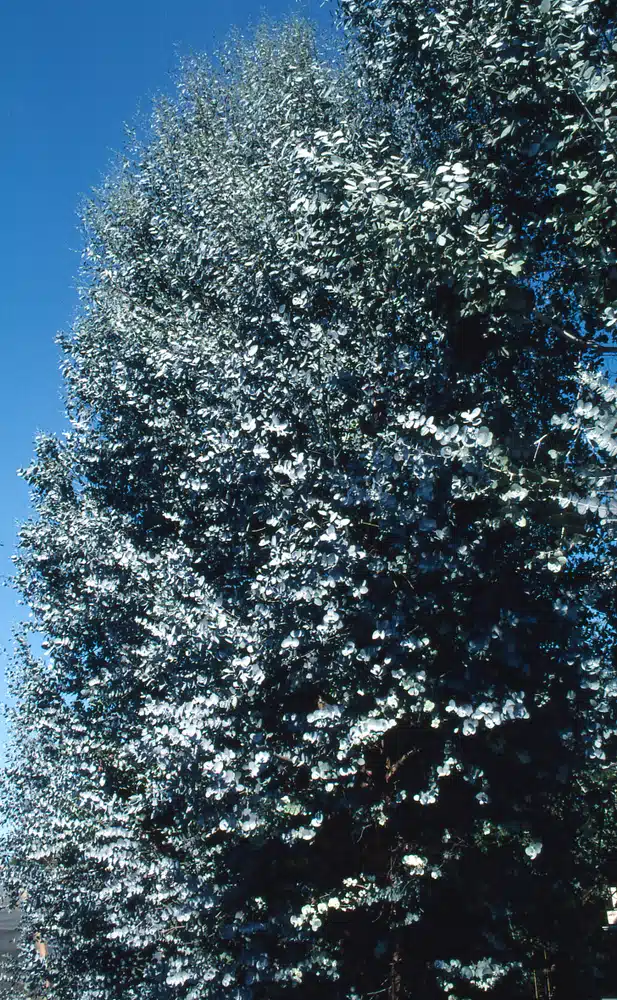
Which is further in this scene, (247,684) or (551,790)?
(551,790)

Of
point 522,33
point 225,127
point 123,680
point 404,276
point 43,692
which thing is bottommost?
point 123,680

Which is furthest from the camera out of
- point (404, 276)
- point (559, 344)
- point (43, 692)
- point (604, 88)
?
point (43, 692)

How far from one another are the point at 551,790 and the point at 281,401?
5.34 m

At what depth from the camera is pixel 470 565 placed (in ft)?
26.7

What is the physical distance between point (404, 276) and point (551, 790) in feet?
19.5

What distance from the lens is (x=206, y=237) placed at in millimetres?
11367

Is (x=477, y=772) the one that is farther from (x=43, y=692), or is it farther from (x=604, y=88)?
(x=43, y=692)

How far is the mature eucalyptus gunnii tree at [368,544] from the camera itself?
7.77m

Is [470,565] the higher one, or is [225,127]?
[225,127]

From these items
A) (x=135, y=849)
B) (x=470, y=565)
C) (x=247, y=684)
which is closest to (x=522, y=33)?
(x=470, y=565)

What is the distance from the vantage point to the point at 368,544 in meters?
8.69

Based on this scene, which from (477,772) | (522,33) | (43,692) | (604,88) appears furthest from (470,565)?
(43,692)

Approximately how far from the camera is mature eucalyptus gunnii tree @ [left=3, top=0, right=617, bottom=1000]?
7.77m

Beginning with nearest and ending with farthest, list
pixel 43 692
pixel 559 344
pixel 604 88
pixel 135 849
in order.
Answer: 1. pixel 604 88
2. pixel 559 344
3. pixel 135 849
4. pixel 43 692
